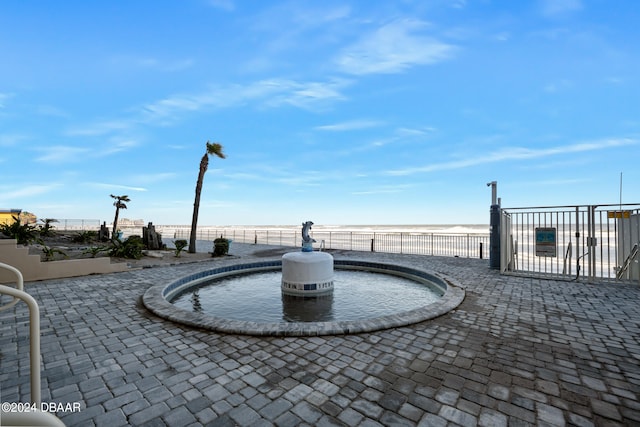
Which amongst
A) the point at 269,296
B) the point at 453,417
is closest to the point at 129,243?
the point at 269,296

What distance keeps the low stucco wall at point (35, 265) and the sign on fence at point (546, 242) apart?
13557mm

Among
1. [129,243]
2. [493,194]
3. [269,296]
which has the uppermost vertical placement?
[493,194]

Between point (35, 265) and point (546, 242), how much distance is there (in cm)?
1465

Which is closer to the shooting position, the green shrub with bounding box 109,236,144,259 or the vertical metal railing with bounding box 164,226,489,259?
the green shrub with bounding box 109,236,144,259

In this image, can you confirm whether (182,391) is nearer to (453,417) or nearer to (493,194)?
(453,417)

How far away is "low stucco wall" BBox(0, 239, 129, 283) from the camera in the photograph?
27.1ft

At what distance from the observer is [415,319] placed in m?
4.98

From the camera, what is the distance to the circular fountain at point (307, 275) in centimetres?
798

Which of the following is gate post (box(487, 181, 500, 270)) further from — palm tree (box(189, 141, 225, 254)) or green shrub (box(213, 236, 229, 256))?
palm tree (box(189, 141, 225, 254))

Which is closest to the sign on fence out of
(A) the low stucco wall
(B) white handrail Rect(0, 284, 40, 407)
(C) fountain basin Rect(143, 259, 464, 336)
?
(C) fountain basin Rect(143, 259, 464, 336)

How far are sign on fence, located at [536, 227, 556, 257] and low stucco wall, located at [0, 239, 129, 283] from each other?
13557 mm

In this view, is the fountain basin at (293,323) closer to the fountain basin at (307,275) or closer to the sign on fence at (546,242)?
the fountain basin at (307,275)

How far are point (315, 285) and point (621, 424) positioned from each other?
6105 mm

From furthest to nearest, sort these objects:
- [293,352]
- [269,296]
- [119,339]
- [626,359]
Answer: [269,296], [119,339], [293,352], [626,359]
